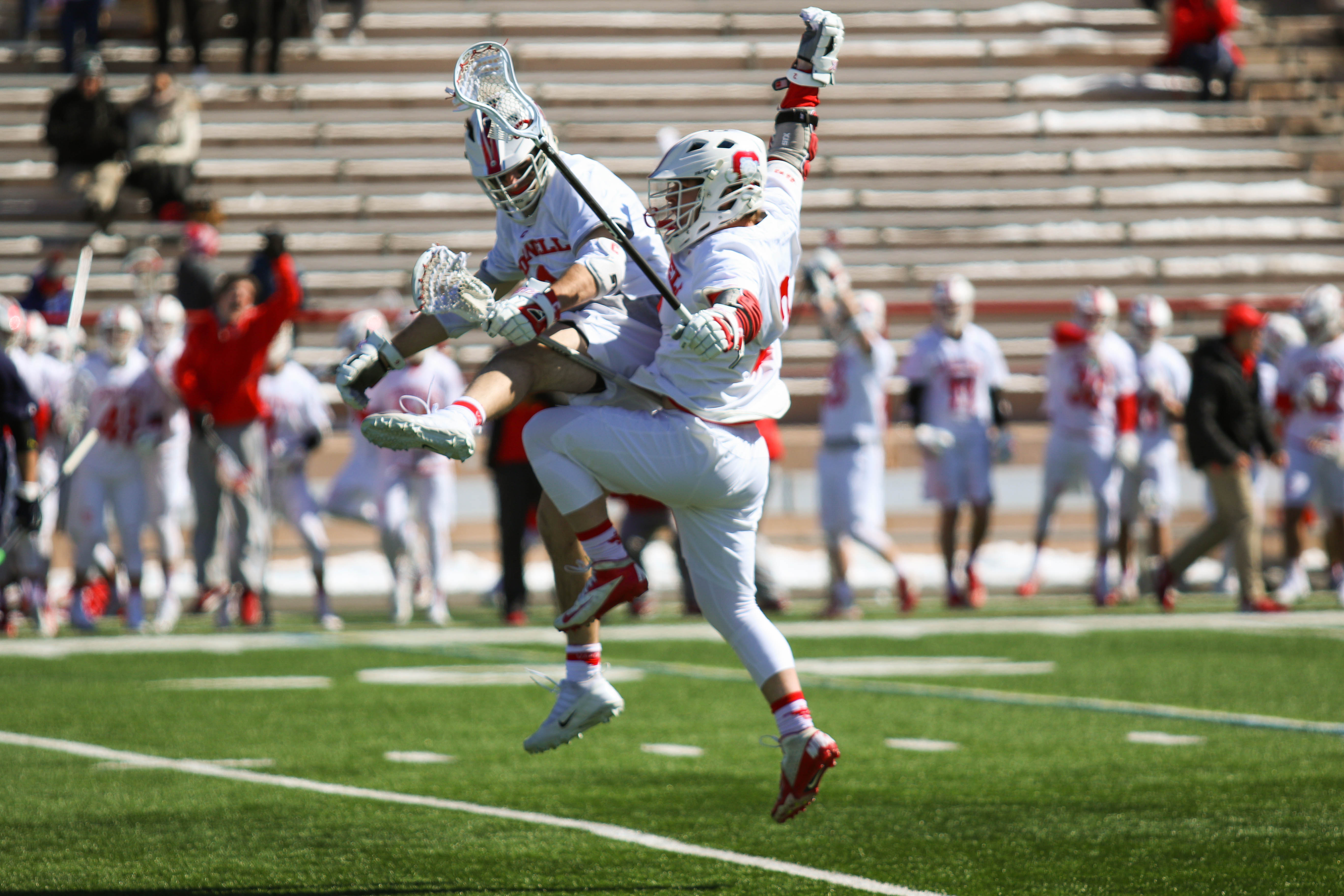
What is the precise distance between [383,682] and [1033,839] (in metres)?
4.29

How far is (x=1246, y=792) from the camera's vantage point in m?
5.62

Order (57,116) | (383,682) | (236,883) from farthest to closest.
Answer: (57,116) → (383,682) → (236,883)

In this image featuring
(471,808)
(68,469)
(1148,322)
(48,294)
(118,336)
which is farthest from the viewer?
(48,294)

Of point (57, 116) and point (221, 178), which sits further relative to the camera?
point (221, 178)

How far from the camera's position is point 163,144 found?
17484mm

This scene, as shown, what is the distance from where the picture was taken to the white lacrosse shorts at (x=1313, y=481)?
1247 centimetres

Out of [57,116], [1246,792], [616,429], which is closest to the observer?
[616,429]

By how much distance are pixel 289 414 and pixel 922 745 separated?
6580 mm

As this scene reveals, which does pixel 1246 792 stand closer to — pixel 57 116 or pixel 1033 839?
pixel 1033 839

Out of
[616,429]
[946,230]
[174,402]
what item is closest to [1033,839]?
[616,429]

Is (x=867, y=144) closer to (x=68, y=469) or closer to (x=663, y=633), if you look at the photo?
(x=663, y=633)

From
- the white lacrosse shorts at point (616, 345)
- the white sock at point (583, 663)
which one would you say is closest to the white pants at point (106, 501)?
the white sock at point (583, 663)

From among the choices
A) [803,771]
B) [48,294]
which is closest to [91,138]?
[48,294]

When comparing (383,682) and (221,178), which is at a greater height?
(221,178)
